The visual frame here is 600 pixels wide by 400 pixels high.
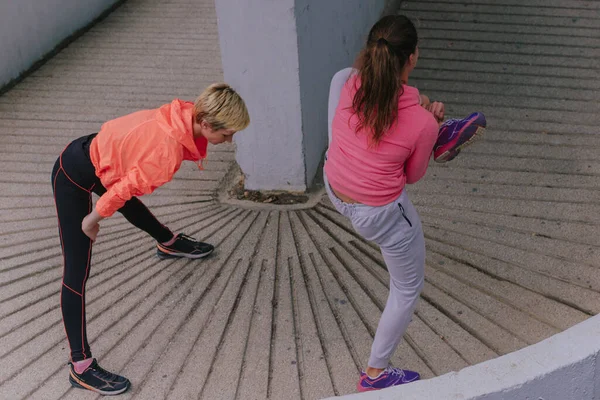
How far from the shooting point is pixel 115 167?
298 cm

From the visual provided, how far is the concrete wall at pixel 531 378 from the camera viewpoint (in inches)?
87.4

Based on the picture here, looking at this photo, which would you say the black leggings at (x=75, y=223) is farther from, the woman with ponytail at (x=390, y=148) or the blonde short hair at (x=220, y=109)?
the woman with ponytail at (x=390, y=148)

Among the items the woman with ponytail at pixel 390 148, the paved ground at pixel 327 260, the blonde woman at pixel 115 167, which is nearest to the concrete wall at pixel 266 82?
the paved ground at pixel 327 260

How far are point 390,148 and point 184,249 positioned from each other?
1851 millimetres

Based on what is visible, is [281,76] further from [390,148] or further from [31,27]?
[31,27]

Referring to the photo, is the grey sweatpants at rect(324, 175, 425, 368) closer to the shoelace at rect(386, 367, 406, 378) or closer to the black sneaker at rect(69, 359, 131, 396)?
the shoelace at rect(386, 367, 406, 378)

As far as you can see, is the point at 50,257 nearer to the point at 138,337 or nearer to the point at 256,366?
the point at 138,337

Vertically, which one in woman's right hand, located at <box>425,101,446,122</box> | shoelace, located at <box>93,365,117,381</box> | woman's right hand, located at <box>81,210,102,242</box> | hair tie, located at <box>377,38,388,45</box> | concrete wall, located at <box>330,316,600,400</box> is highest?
hair tie, located at <box>377,38,388,45</box>

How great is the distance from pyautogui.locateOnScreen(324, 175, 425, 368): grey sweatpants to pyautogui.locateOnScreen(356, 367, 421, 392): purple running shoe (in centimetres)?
7

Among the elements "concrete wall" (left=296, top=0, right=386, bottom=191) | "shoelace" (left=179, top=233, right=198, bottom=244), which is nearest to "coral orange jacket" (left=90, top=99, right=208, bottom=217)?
"shoelace" (left=179, top=233, right=198, bottom=244)

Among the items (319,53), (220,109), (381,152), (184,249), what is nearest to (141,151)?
(220,109)

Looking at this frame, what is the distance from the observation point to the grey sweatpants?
2666 mm

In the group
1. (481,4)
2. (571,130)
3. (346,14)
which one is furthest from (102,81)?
(571,130)

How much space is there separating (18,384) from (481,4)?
5.17m
